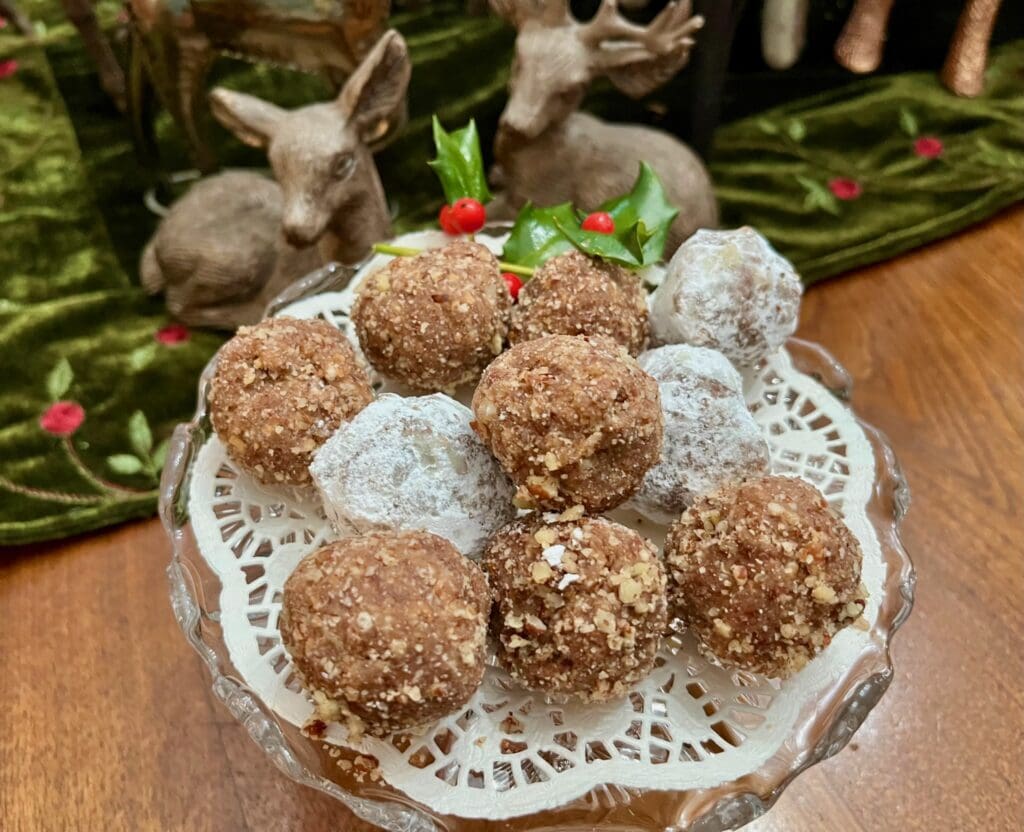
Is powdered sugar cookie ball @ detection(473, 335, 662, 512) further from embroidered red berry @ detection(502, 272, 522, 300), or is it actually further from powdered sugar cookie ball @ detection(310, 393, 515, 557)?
embroidered red berry @ detection(502, 272, 522, 300)

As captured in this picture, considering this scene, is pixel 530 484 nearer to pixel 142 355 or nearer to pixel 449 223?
pixel 449 223

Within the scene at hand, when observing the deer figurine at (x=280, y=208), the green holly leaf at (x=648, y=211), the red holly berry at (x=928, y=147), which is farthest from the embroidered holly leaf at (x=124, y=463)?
the red holly berry at (x=928, y=147)

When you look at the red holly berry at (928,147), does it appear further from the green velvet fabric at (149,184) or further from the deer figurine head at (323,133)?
the deer figurine head at (323,133)

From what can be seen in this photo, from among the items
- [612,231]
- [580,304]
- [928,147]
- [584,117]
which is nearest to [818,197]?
[928,147]

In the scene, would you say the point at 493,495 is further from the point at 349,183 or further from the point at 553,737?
the point at 349,183

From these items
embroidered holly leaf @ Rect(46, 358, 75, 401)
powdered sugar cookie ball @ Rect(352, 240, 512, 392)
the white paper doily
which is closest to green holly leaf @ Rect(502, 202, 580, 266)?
powdered sugar cookie ball @ Rect(352, 240, 512, 392)

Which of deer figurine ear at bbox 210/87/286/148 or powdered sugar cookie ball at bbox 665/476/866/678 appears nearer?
powdered sugar cookie ball at bbox 665/476/866/678
